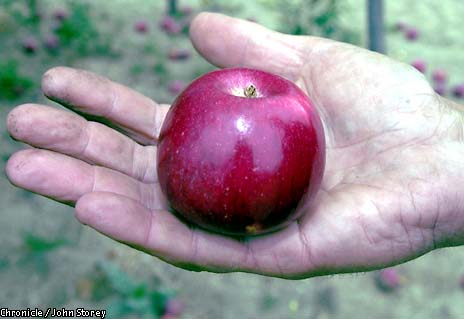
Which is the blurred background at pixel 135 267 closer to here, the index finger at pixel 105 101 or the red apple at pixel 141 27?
the red apple at pixel 141 27

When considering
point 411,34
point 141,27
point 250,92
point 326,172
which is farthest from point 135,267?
point 411,34

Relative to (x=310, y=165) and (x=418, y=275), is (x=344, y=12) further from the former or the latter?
(x=310, y=165)

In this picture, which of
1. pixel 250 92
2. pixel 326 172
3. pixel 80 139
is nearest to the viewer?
pixel 250 92

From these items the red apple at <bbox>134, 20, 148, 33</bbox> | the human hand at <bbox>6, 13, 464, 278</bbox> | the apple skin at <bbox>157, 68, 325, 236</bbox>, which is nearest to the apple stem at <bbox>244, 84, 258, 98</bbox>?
the apple skin at <bbox>157, 68, 325, 236</bbox>

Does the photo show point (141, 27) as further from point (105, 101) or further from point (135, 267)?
point (105, 101)

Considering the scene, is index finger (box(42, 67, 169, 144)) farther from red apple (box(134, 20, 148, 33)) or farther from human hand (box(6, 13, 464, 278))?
red apple (box(134, 20, 148, 33))

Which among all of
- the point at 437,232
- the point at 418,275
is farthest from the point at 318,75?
the point at 418,275
